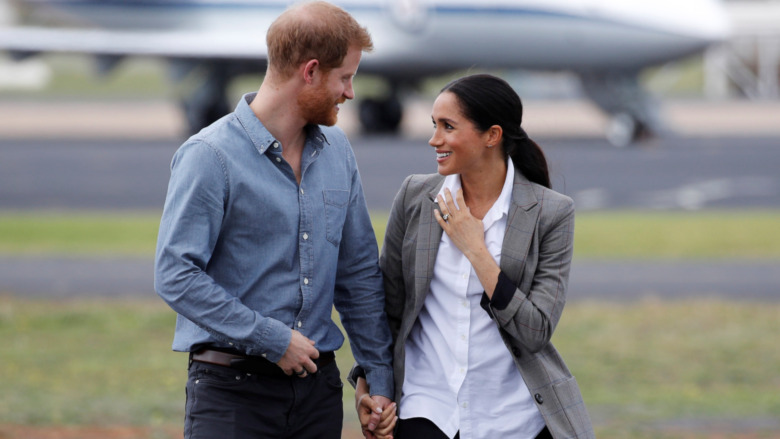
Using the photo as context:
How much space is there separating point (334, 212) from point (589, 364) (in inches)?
174

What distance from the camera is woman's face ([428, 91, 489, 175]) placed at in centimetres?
296

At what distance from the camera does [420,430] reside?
297 cm

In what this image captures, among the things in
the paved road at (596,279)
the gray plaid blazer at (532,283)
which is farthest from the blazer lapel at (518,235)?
the paved road at (596,279)

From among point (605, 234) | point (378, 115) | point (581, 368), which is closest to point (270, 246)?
point (581, 368)

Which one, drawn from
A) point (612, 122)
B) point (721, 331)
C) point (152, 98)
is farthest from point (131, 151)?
point (152, 98)

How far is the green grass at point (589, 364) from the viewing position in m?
5.83

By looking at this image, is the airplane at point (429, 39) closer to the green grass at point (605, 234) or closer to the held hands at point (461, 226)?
the green grass at point (605, 234)

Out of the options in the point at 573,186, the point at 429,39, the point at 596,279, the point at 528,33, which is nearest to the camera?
the point at 596,279

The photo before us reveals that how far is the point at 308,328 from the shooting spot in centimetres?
297

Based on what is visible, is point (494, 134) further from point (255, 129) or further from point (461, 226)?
point (255, 129)

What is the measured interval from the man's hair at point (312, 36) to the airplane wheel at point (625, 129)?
76.2 ft

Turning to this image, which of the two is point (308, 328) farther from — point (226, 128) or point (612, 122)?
point (612, 122)

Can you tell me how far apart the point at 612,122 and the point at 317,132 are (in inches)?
938

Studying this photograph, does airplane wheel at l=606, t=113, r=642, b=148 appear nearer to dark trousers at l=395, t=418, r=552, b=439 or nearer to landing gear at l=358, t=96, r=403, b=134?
landing gear at l=358, t=96, r=403, b=134
